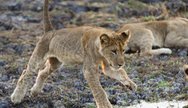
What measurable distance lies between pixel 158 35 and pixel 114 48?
6.09 meters

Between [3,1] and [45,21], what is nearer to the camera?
[45,21]

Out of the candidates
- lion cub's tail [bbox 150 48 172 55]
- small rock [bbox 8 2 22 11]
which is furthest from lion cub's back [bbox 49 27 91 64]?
small rock [bbox 8 2 22 11]

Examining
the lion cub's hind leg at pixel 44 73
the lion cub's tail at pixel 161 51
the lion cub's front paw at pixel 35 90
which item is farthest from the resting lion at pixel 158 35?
the lion cub's front paw at pixel 35 90

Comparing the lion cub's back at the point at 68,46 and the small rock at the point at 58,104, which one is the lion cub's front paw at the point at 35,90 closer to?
the small rock at the point at 58,104

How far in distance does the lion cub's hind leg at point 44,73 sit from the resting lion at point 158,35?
4112 mm

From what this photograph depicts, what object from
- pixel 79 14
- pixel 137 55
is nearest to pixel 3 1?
pixel 79 14

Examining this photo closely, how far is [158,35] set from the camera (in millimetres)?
13859

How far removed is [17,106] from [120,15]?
30.1 feet

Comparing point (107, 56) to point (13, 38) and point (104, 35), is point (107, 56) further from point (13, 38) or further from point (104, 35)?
point (13, 38)

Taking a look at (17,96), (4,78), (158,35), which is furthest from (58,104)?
(158,35)

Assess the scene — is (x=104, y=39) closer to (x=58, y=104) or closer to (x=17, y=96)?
(x=58, y=104)

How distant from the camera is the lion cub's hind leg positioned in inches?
367

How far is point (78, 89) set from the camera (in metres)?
9.97

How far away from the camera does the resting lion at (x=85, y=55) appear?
7934 mm
